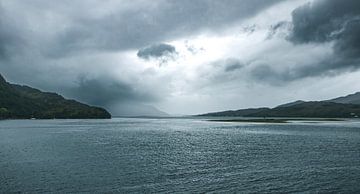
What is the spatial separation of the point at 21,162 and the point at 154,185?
3810 centimetres

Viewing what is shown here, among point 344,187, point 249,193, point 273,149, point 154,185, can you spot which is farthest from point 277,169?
point 273,149

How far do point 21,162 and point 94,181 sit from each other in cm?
2843

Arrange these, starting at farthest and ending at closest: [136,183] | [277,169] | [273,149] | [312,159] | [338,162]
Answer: [273,149] → [312,159] → [338,162] → [277,169] → [136,183]

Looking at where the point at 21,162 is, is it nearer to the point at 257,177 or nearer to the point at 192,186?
the point at 192,186

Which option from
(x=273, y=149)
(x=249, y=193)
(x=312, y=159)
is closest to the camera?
(x=249, y=193)

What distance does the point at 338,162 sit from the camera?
229 ft

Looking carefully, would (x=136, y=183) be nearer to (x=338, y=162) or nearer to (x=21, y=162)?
(x=21, y=162)

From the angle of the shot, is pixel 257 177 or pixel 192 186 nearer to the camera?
pixel 192 186

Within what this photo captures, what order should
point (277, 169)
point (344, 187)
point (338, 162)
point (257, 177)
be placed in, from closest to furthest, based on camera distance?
point (344, 187) → point (257, 177) → point (277, 169) → point (338, 162)

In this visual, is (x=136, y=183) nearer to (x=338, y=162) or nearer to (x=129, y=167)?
(x=129, y=167)

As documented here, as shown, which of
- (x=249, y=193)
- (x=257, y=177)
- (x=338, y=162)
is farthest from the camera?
(x=338, y=162)

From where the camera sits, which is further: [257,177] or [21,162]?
[21,162]

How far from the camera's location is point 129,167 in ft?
213

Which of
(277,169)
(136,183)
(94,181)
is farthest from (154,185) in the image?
(277,169)
